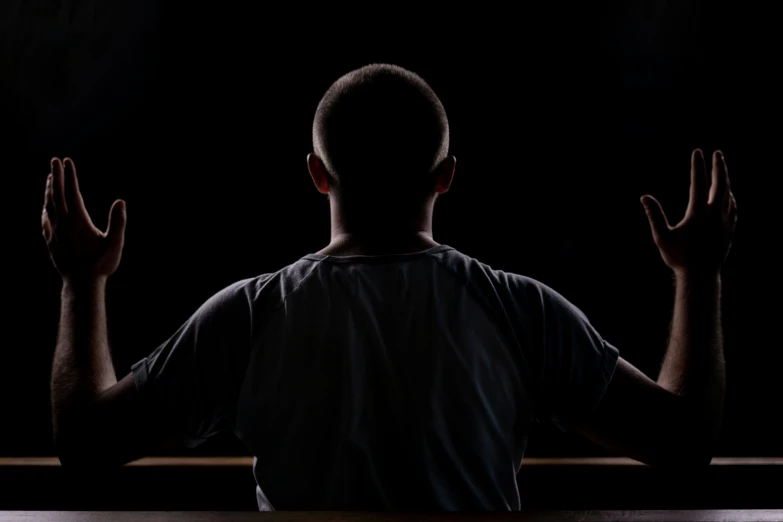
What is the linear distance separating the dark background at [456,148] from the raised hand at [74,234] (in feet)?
2.22

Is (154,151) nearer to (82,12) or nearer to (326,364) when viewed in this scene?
(82,12)

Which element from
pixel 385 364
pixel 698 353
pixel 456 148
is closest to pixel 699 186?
pixel 698 353

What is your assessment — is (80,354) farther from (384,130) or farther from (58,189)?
(384,130)

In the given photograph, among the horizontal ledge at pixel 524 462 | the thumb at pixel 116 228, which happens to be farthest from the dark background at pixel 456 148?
the thumb at pixel 116 228

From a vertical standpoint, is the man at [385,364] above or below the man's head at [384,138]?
below

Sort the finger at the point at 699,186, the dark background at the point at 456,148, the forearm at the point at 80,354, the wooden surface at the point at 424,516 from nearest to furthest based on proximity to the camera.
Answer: the wooden surface at the point at 424,516, the forearm at the point at 80,354, the finger at the point at 699,186, the dark background at the point at 456,148

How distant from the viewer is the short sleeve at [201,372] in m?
0.65

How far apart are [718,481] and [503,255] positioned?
0.70 metres

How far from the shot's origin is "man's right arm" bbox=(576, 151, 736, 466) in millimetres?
663

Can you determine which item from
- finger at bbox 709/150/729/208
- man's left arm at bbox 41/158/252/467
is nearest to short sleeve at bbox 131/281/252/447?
man's left arm at bbox 41/158/252/467

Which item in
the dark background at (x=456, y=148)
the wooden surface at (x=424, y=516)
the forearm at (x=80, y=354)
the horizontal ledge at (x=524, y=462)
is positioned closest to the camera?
the wooden surface at (x=424, y=516)

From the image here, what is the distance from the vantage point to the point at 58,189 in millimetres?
782

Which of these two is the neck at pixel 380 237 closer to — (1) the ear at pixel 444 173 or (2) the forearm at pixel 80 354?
(1) the ear at pixel 444 173

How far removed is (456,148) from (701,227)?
0.80 metres
